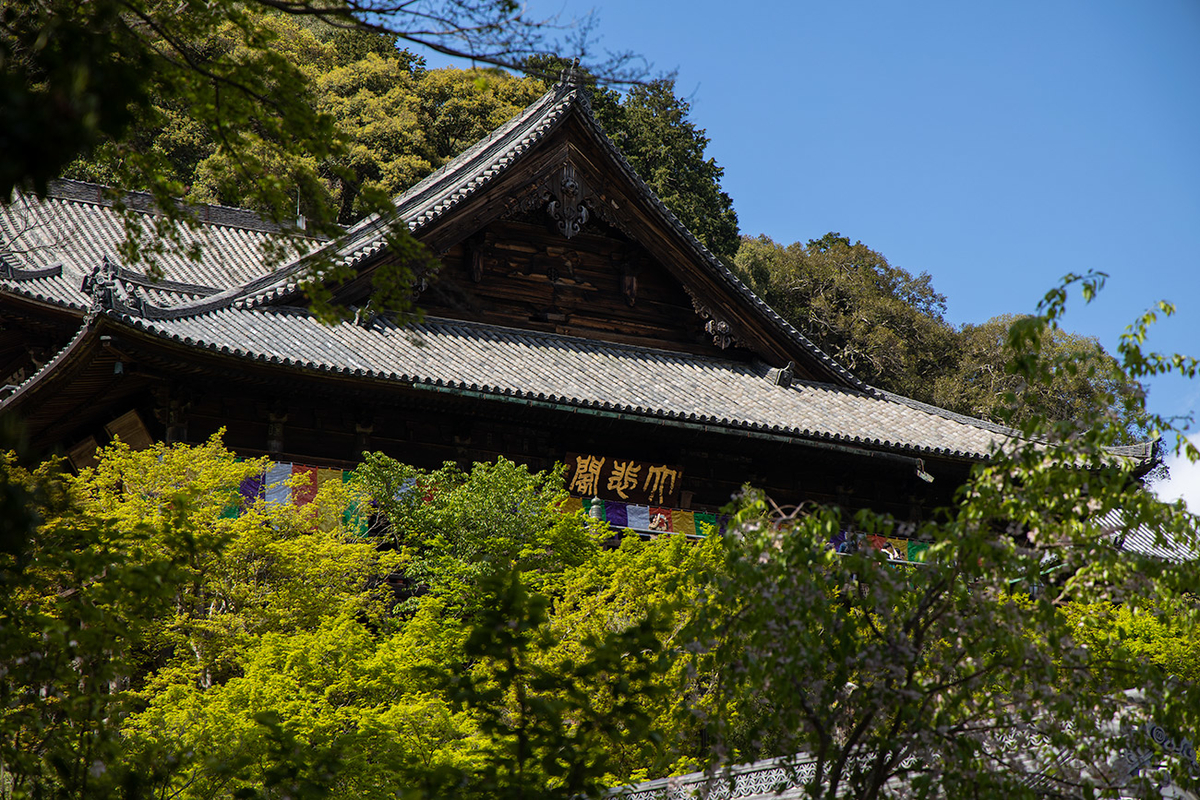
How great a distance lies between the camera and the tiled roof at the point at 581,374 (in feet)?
49.9

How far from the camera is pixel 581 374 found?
1789 cm

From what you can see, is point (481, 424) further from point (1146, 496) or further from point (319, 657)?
point (1146, 496)

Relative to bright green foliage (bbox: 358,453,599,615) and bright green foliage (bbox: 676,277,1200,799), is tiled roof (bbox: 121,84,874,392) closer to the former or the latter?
bright green foliage (bbox: 358,453,599,615)

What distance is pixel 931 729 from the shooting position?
17.2 feet

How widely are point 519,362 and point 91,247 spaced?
37.0 feet

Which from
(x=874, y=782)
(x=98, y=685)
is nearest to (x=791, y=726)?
(x=874, y=782)

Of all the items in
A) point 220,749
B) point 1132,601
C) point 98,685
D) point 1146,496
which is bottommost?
point 220,749

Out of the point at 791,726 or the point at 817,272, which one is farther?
the point at 817,272

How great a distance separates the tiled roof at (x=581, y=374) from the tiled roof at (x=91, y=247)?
334cm

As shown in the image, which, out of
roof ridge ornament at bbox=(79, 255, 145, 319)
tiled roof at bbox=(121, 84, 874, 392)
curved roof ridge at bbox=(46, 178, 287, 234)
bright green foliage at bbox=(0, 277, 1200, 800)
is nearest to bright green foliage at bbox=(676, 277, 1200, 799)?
bright green foliage at bbox=(0, 277, 1200, 800)

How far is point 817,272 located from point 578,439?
27.0 meters

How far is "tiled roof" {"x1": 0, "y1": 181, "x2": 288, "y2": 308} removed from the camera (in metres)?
18.3

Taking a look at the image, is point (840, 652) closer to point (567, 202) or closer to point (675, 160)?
point (567, 202)

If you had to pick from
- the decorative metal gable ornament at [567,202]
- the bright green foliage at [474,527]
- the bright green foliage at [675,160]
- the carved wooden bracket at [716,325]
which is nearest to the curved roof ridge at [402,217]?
the decorative metal gable ornament at [567,202]
